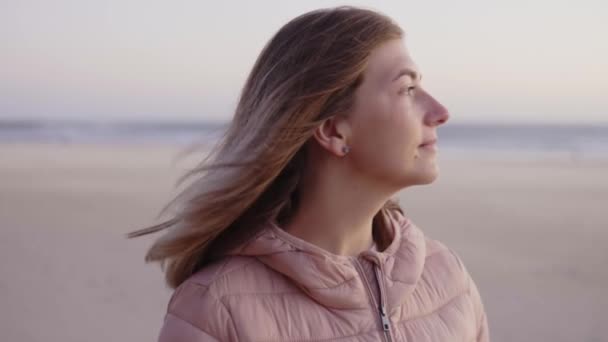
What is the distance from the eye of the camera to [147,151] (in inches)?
955

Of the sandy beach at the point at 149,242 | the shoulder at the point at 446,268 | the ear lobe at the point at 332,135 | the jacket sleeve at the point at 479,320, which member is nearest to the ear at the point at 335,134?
the ear lobe at the point at 332,135

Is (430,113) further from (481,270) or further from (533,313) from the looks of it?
(481,270)

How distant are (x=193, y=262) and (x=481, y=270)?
620 cm

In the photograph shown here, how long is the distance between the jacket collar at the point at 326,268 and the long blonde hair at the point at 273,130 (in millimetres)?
76

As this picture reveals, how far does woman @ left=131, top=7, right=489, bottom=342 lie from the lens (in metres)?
1.98

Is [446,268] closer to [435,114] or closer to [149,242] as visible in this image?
[435,114]

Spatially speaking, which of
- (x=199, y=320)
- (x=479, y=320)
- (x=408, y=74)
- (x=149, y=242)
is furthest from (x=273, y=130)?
(x=149, y=242)

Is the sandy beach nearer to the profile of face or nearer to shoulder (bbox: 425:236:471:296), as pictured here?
shoulder (bbox: 425:236:471:296)

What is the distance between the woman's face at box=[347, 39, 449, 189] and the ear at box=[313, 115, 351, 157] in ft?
0.06

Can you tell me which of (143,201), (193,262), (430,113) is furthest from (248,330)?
(143,201)

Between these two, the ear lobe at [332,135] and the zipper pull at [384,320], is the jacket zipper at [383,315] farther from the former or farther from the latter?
the ear lobe at [332,135]

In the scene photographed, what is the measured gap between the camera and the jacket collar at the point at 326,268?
199 centimetres

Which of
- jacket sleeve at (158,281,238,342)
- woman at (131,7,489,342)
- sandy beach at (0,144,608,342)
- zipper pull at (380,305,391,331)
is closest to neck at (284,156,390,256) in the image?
woman at (131,7,489,342)

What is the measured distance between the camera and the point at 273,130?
80.4 inches
